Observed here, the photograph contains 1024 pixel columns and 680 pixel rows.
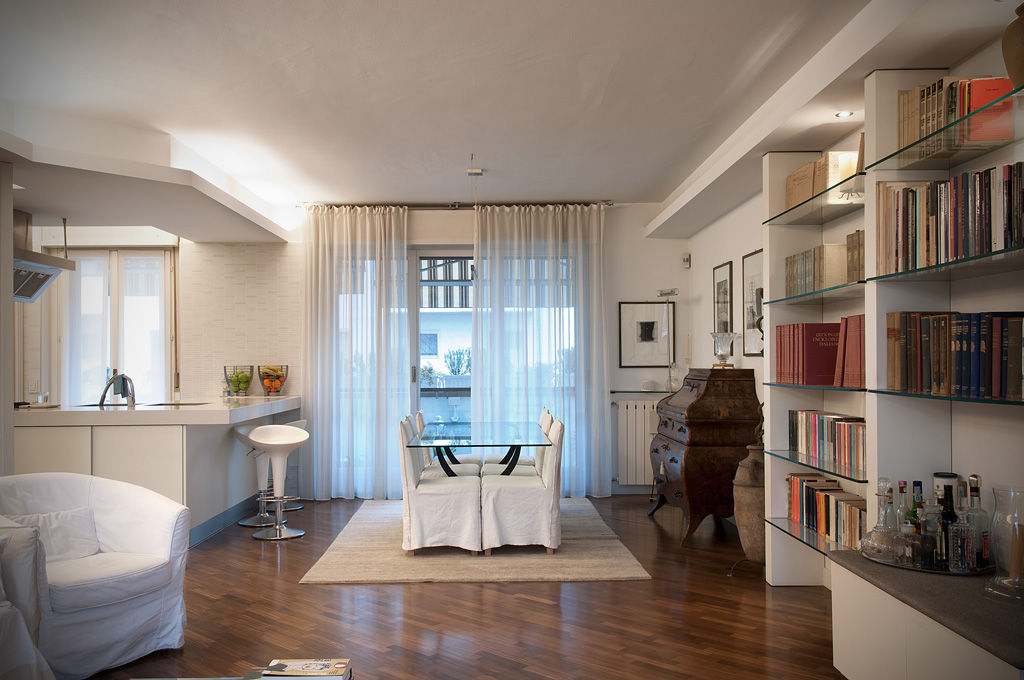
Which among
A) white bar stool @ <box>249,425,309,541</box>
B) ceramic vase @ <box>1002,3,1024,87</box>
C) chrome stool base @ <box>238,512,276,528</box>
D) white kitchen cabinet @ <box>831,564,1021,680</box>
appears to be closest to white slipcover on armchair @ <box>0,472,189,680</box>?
white bar stool @ <box>249,425,309,541</box>

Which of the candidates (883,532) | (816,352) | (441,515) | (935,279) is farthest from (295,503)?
(935,279)

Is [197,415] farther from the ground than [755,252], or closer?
closer

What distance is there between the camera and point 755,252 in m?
4.95

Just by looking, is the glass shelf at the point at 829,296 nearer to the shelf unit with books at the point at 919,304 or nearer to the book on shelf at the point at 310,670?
the shelf unit with books at the point at 919,304

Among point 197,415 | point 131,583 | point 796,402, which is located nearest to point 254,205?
point 197,415

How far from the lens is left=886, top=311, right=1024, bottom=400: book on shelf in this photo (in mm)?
2170

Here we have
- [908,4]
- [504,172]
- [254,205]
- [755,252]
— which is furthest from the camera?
[254,205]

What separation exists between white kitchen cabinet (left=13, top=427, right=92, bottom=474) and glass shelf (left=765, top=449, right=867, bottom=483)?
444cm

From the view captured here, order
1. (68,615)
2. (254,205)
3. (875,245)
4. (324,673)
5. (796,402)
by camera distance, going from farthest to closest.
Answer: (254,205), (796,402), (875,245), (68,615), (324,673)

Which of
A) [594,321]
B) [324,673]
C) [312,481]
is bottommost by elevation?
[312,481]

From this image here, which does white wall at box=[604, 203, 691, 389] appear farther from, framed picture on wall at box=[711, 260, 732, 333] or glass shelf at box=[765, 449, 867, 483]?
glass shelf at box=[765, 449, 867, 483]

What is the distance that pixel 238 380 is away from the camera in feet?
21.2

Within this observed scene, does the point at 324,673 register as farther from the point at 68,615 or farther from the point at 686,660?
the point at 686,660

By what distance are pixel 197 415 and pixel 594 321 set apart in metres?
3.65
